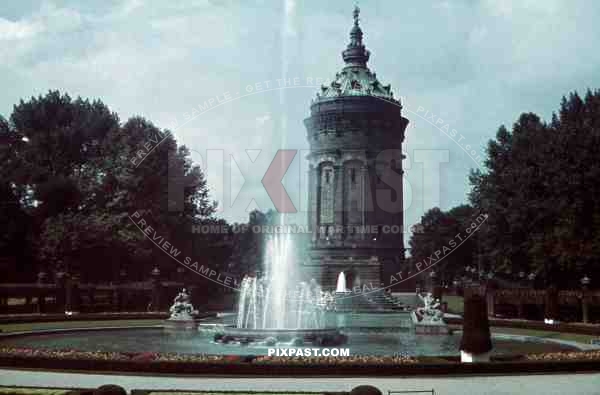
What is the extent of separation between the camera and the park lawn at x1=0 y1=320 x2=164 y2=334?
121ft

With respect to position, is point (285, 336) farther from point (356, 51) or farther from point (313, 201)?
point (356, 51)

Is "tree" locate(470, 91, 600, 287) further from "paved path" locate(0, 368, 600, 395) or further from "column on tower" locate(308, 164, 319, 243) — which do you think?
"paved path" locate(0, 368, 600, 395)

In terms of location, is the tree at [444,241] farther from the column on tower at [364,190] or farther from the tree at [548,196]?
the tree at [548,196]

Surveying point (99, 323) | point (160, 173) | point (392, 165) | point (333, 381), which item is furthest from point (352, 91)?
point (333, 381)

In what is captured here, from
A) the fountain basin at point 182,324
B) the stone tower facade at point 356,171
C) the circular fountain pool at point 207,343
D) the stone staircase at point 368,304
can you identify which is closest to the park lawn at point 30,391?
the circular fountain pool at point 207,343

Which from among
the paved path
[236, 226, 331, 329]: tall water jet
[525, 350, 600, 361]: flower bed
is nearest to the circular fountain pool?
[236, 226, 331, 329]: tall water jet

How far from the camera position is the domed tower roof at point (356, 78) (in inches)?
2913

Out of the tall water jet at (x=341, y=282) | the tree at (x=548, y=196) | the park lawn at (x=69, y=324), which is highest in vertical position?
the tree at (x=548, y=196)

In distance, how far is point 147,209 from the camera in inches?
Answer: 2126

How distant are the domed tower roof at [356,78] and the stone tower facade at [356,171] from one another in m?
0.10

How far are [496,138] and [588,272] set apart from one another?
575 inches

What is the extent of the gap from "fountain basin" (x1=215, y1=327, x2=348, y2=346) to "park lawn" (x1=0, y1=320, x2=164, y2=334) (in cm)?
1168

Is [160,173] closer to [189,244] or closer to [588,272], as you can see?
[189,244]

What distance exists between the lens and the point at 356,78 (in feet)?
246
